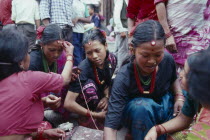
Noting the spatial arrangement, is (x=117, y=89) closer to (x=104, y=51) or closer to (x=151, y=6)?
(x=104, y=51)

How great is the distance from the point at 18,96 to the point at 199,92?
1.19 metres

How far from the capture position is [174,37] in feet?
9.26

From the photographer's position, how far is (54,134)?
240 centimetres

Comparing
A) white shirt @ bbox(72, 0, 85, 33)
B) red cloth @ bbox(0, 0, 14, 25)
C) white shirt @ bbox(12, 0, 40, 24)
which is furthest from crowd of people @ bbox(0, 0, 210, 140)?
Answer: red cloth @ bbox(0, 0, 14, 25)

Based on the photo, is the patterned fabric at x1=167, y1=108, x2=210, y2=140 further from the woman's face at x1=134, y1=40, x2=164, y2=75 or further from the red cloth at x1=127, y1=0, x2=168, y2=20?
the red cloth at x1=127, y1=0, x2=168, y2=20

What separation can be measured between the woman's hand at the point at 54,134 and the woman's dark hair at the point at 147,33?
97cm

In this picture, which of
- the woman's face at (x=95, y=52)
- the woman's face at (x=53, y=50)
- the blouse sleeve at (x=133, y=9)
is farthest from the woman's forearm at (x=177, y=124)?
the blouse sleeve at (x=133, y=9)

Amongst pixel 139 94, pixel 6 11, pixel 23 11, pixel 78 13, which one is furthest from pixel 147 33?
pixel 6 11

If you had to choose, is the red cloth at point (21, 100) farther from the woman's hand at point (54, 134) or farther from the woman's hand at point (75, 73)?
the woman's hand at point (75, 73)

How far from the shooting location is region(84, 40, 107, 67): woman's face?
2787 millimetres

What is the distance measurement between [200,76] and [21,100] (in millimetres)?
1211

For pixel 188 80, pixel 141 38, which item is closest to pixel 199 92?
pixel 188 80

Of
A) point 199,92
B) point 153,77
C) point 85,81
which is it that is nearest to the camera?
point 199,92

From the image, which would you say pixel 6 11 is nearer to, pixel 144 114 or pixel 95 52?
pixel 95 52
